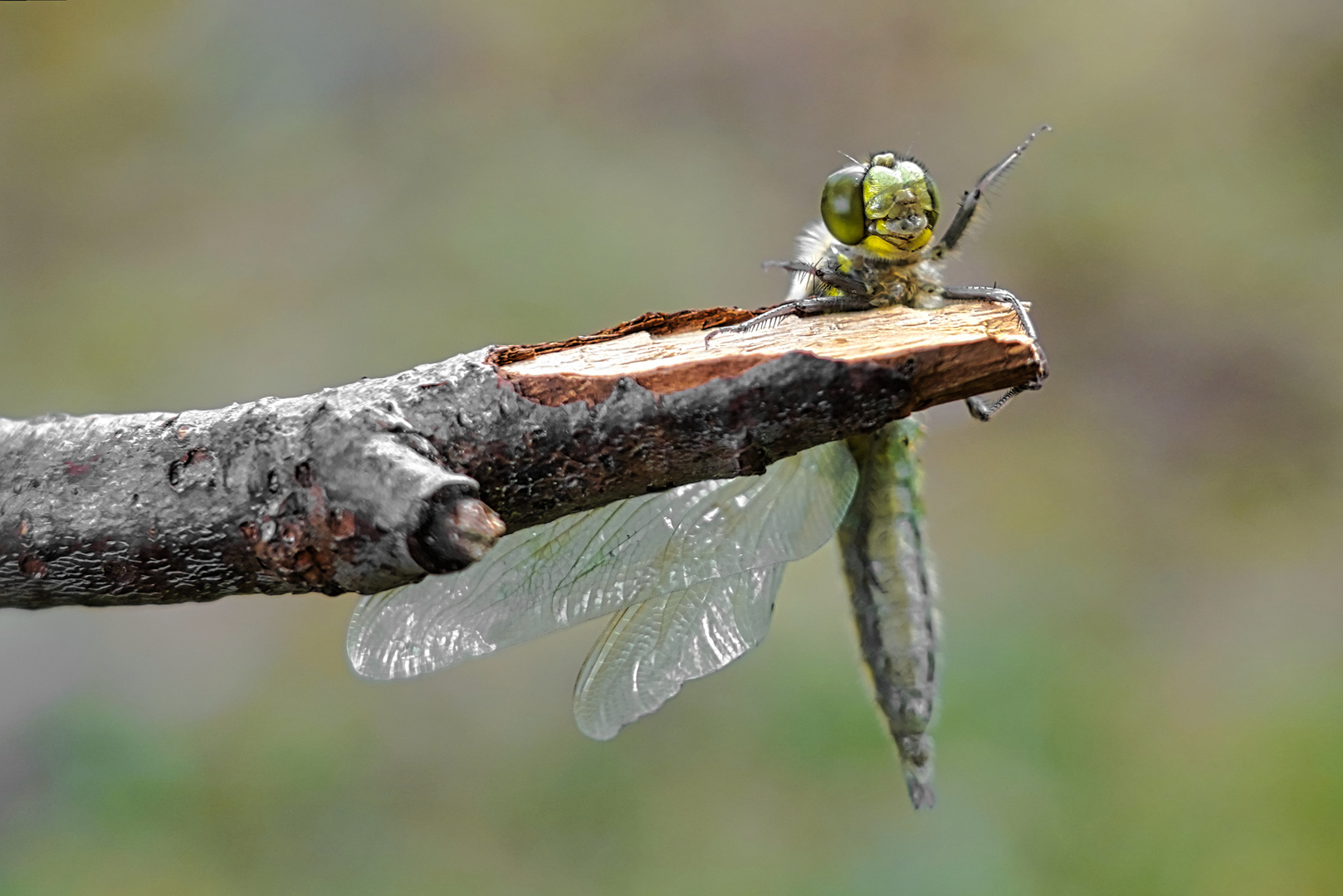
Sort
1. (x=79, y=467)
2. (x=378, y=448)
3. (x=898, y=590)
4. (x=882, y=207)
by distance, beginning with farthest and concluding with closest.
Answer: (x=898, y=590), (x=882, y=207), (x=79, y=467), (x=378, y=448)

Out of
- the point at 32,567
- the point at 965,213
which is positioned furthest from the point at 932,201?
the point at 32,567

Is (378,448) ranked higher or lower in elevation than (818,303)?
lower

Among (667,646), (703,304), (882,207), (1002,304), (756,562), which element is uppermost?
(703,304)

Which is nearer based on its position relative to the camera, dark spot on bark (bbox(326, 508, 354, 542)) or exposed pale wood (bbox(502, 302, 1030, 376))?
dark spot on bark (bbox(326, 508, 354, 542))

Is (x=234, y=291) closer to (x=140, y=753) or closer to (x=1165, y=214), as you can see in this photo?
(x=140, y=753)

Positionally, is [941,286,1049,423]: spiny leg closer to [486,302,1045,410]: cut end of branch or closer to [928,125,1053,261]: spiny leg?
[486,302,1045,410]: cut end of branch

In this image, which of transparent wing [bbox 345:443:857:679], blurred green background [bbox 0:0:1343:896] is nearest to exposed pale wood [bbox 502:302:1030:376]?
transparent wing [bbox 345:443:857:679]

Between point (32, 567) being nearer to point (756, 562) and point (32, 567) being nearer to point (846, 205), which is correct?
point (756, 562)

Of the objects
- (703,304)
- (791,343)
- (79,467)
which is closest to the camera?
(79,467)

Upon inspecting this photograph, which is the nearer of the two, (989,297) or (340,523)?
(340,523)
